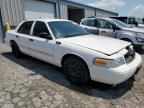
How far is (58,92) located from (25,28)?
307 centimetres

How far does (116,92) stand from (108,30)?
4.93 metres

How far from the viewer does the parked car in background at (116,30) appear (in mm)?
7102

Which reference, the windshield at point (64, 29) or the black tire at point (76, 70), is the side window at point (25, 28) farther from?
the black tire at point (76, 70)

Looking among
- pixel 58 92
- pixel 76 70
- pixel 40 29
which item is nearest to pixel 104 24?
pixel 40 29

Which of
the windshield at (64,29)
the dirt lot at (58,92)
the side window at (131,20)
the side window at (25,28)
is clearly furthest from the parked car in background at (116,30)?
the side window at (131,20)

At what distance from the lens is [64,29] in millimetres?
4699

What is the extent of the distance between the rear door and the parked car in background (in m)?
4.10

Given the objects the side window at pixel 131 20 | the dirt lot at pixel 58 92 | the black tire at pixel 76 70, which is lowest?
the dirt lot at pixel 58 92

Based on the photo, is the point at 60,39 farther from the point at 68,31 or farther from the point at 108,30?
the point at 108,30

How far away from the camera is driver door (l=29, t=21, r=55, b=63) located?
14.4 ft

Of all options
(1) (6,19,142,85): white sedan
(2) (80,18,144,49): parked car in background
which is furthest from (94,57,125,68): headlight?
(2) (80,18,144,49): parked car in background

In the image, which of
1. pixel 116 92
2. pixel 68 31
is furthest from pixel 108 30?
pixel 116 92

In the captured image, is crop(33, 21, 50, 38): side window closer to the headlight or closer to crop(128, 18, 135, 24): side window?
the headlight

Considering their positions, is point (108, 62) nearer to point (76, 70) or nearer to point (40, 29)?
point (76, 70)
